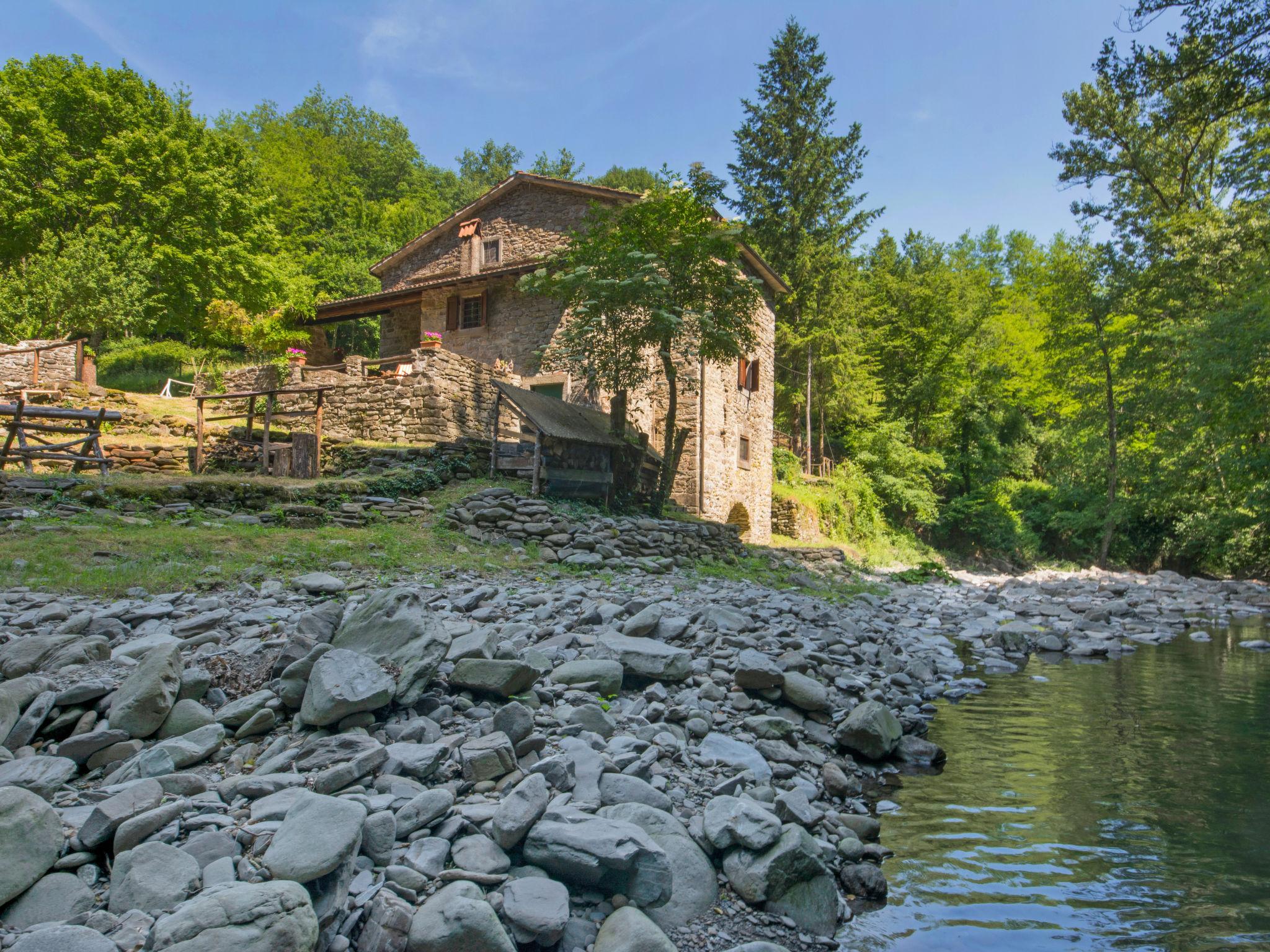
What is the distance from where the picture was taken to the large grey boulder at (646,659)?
18.1ft

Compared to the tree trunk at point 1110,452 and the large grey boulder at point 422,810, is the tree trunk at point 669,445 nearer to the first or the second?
the large grey boulder at point 422,810

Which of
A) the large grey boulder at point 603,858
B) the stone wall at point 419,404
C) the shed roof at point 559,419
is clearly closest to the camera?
the large grey boulder at point 603,858

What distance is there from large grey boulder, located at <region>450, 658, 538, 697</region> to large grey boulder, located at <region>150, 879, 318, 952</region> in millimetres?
2036

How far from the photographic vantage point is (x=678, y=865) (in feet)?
10.9

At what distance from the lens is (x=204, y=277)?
28.2m

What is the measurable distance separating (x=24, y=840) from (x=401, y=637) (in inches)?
83.8

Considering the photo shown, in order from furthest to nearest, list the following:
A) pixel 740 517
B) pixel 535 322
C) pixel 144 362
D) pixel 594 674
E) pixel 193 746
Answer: pixel 144 362
pixel 740 517
pixel 535 322
pixel 594 674
pixel 193 746

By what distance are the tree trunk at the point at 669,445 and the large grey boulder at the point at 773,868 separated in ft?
40.8

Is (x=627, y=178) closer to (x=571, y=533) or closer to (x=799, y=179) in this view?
(x=799, y=179)

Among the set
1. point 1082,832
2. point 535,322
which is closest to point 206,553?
point 1082,832

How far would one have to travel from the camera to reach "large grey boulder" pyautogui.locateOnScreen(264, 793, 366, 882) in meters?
2.63

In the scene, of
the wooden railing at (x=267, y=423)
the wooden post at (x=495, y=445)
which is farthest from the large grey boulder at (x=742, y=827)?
the wooden railing at (x=267, y=423)

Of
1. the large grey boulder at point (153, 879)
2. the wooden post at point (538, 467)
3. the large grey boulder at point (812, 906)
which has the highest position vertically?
the wooden post at point (538, 467)

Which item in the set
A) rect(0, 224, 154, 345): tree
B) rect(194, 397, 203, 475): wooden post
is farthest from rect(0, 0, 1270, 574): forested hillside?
rect(194, 397, 203, 475): wooden post
